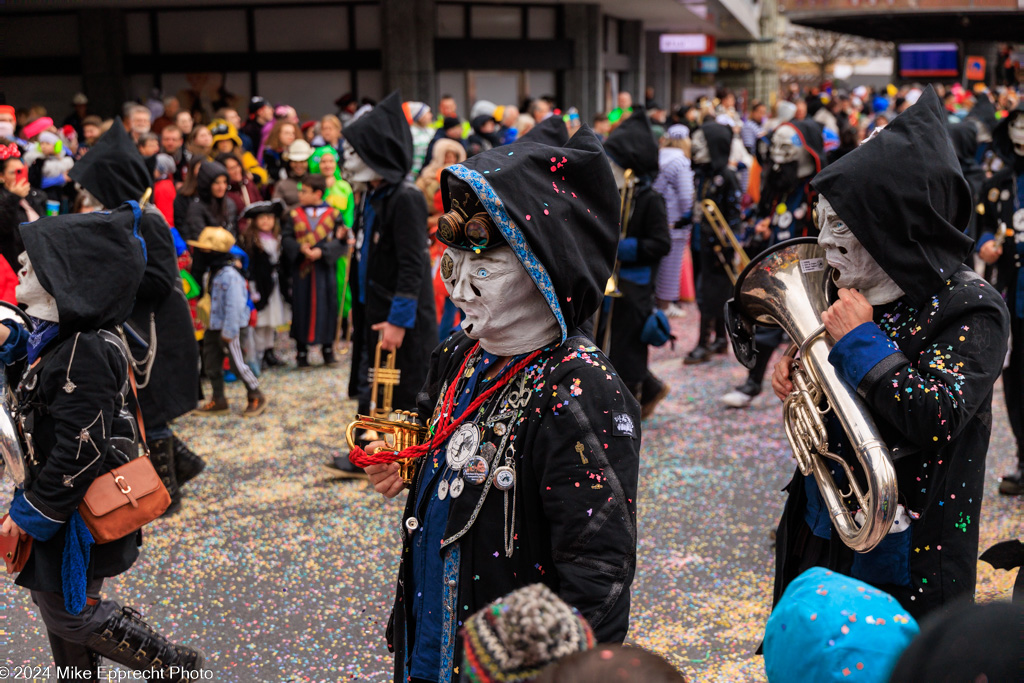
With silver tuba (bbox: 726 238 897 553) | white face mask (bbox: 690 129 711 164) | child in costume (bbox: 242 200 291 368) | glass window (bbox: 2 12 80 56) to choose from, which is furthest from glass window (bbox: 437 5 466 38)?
silver tuba (bbox: 726 238 897 553)

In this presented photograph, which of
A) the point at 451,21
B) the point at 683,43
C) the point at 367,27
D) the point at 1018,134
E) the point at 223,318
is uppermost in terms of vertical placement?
the point at 683,43

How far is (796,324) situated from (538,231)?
3.98 feet

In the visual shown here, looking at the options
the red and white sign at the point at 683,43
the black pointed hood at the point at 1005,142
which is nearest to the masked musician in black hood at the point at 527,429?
the black pointed hood at the point at 1005,142

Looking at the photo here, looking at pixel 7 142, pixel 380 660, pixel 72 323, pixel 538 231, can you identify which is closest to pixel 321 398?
pixel 7 142

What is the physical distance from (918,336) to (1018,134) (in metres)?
3.43

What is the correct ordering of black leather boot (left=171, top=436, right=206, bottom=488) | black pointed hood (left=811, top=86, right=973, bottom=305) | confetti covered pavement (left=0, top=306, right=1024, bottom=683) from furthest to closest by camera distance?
black leather boot (left=171, top=436, right=206, bottom=488), confetti covered pavement (left=0, top=306, right=1024, bottom=683), black pointed hood (left=811, top=86, right=973, bottom=305)

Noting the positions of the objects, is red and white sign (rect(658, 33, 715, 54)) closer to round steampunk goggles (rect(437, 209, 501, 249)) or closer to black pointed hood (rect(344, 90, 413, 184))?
black pointed hood (rect(344, 90, 413, 184))

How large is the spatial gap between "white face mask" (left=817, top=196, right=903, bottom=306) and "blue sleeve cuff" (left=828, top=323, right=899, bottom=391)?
154 mm

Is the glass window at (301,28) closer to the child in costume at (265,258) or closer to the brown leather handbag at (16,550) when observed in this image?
the child in costume at (265,258)

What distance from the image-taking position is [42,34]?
17969mm

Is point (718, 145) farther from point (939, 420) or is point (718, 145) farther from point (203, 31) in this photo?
point (203, 31)

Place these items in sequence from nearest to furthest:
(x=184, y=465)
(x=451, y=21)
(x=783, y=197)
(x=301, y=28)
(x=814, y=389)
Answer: (x=814, y=389)
(x=184, y=465)
(x=783, y=197)
(x=301, y=28)
(x=451, y=21)

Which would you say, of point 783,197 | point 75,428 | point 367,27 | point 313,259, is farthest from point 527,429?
point 367,27

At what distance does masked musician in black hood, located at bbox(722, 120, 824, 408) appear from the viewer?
6812mm
